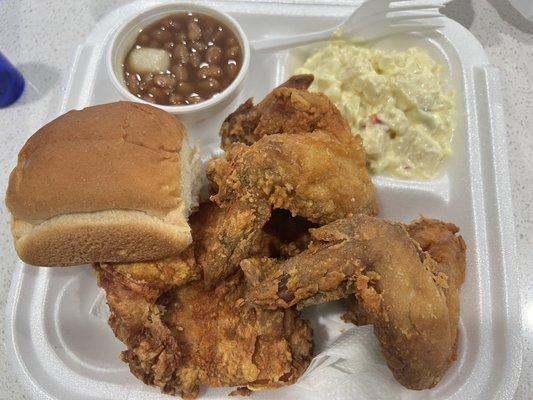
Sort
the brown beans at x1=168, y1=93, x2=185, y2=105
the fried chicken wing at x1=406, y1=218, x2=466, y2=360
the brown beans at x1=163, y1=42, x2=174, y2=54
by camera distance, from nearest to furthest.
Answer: the fried chicken wing at x1=406, y1=218, x2=466, y2=360 → the brown beans at x1=168, y1=93, x2=185, y2=105 → the brown beans at x1=163, y1=42, x2=174, y2=54

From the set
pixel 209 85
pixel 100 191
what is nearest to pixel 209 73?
pixel 209 85

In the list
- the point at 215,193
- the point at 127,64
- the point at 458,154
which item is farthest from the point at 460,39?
the point at 127,64

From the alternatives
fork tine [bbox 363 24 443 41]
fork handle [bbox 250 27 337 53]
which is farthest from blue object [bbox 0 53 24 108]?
fork tine [bbox 363 24 443 41]

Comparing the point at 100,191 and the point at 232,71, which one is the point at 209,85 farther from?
the point at 100,191

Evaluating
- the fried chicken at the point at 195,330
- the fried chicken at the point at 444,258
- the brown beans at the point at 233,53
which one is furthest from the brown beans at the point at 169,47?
the fried chicken at the point at 444,258

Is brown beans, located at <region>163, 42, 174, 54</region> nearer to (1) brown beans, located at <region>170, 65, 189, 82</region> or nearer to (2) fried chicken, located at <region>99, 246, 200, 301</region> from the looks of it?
(1) brown beans, located at <region>170, 65, 189, 82</region>

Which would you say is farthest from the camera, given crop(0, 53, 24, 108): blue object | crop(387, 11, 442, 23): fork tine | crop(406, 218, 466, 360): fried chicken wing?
crop(0, 53, 24, 108): blue object

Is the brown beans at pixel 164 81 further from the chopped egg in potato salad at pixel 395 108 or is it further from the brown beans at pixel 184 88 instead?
the chopped egg in potato salad at pixel 395 108
